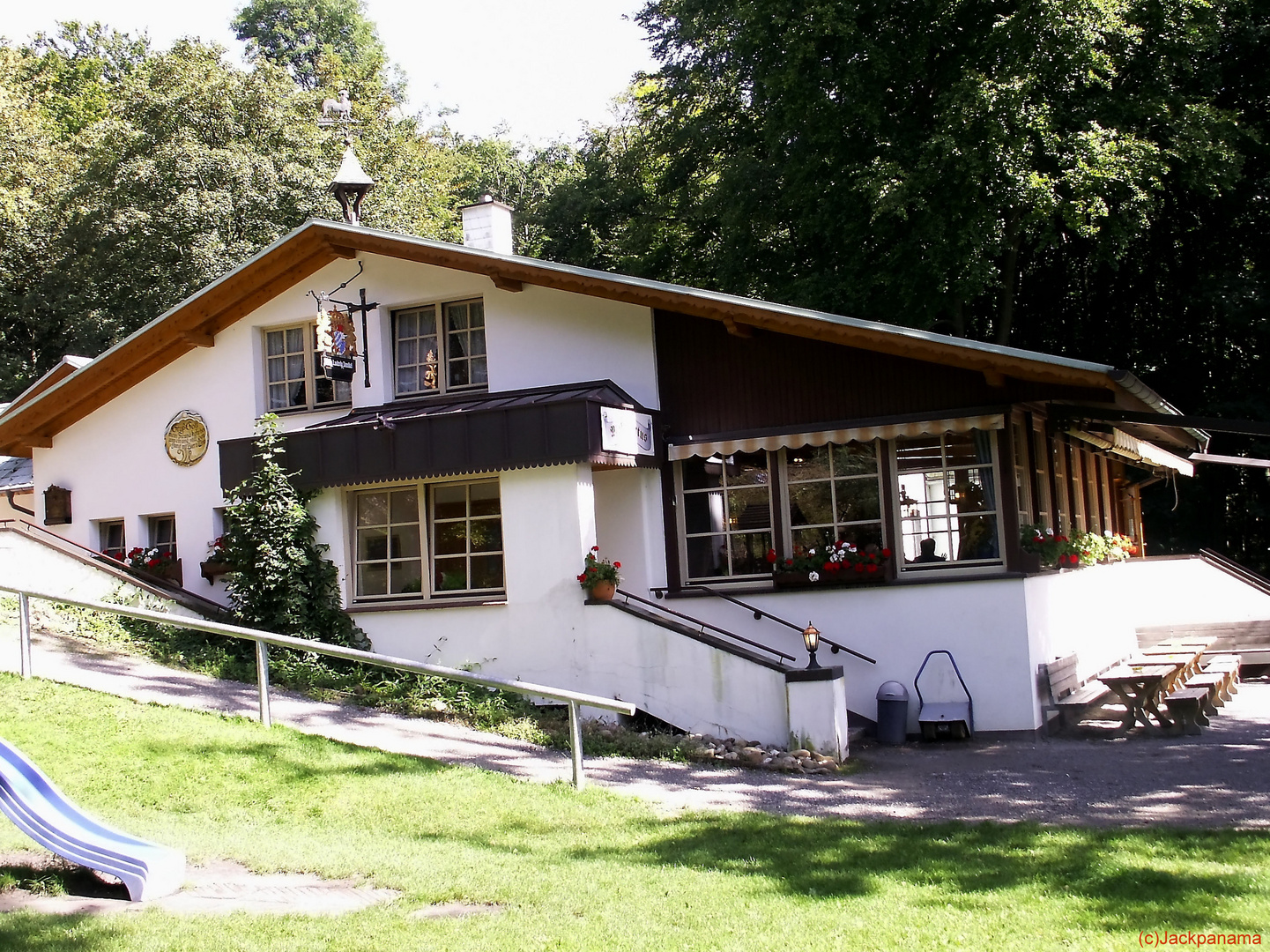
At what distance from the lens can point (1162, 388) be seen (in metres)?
27.3

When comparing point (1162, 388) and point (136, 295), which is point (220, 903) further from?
point (136, 295)

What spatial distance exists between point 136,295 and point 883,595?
2540cm

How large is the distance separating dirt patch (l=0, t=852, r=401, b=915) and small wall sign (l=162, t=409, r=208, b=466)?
33.3 feet

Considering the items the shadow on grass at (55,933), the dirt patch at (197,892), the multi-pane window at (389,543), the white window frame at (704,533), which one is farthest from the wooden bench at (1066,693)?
the shadow on grass at (55,933)

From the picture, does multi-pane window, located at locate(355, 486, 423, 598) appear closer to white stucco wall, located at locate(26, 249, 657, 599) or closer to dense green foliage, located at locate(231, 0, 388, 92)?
white stucco wall, located at locate(26, 249, 657, 599)

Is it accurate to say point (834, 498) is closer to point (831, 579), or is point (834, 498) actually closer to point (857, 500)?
point (857, 500)

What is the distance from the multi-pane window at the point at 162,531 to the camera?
56.1ft

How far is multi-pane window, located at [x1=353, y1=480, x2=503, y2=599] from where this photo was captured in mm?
14281

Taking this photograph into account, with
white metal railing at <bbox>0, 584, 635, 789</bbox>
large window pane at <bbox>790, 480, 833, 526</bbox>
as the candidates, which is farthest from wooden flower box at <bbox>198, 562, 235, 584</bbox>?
large window pane at <bbox>790, 480, 833, 526</bbox>

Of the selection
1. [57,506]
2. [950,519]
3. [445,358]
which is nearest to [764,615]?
[950,519]

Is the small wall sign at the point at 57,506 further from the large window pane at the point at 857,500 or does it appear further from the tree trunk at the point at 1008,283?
the tree trunk at the point at 1008,283

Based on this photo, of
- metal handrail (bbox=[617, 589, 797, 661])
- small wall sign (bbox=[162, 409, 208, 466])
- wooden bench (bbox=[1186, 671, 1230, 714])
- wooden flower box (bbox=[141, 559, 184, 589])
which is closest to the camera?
metal handrail (bbox=[617, 589, 797, 661])

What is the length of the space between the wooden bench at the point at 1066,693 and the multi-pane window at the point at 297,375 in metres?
9.17

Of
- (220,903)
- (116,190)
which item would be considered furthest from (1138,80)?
(116,190)
